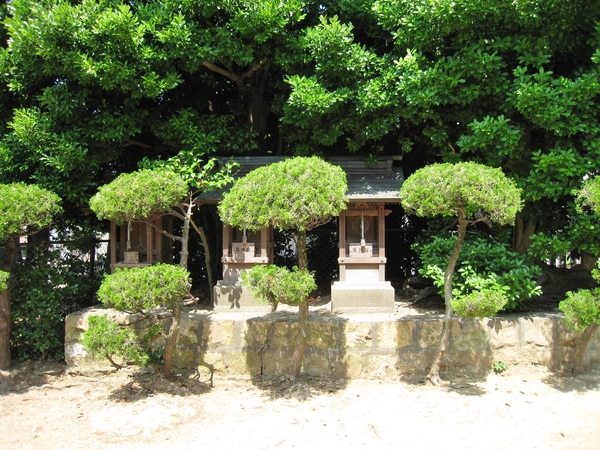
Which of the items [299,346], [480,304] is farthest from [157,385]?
[480,304]

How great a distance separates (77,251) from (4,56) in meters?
3.11

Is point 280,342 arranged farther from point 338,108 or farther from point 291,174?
point 338,108

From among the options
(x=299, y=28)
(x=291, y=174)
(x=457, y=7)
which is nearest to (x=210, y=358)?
(x=291, y=174)

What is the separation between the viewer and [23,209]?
5898mm

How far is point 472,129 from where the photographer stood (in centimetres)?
661

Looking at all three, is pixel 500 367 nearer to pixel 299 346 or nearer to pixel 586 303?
pixel 586 303

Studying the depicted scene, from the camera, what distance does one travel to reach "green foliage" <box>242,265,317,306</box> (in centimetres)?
521

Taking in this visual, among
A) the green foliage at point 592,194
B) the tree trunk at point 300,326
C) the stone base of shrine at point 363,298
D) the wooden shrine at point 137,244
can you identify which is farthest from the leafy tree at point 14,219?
the green foliage at point 592,194

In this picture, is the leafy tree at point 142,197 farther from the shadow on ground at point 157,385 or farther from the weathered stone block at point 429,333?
the weathered stone block at point 429,333

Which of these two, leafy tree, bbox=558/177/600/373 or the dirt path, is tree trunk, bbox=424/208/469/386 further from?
leafy tree, bbox=558/177/600/373

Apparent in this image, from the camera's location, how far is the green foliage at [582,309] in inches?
215

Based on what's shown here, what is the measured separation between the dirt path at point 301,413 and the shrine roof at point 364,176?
2.47m

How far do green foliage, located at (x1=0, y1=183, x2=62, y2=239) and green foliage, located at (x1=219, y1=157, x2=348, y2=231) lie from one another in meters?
2.51

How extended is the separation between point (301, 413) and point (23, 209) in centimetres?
417
